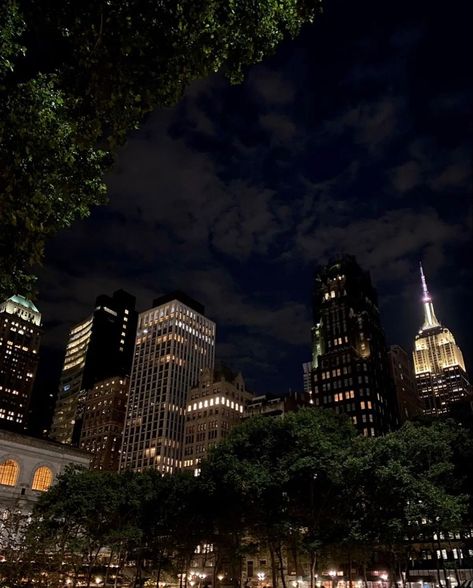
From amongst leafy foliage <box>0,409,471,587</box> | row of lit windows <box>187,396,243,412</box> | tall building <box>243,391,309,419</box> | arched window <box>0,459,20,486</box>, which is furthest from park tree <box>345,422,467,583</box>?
row of lit windows <box>187,396,243,412</box>

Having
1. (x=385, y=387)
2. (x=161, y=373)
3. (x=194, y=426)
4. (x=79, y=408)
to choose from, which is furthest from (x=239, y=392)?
(x=79, y=408)

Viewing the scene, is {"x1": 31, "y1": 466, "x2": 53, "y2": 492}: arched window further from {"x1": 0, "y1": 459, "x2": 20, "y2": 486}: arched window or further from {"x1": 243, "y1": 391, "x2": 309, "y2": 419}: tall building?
{"x1": 243, "y1": 391, "x2": 309, "y2": 419}: tall building

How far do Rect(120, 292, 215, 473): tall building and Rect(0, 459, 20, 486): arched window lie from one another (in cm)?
6249

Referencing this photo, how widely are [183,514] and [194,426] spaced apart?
8722 cm

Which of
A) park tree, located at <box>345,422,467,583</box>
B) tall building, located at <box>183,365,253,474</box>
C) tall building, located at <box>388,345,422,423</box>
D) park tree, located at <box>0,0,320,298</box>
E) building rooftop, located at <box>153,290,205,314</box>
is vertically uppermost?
building rooftop, located at <box>153,290,205,314</box>

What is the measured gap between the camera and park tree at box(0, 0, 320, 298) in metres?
13.6

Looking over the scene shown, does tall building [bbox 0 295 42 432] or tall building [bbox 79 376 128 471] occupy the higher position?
tall building [bbox 0 295 42 432]

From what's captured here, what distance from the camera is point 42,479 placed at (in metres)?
72.6

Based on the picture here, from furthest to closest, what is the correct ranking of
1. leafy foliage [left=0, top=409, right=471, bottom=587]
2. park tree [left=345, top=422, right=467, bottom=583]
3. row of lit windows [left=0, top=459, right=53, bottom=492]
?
1. row of lit windows [left=0, top=459, right=53, bottom=492]
2. leafy foliage [left=0, top=409, right=471, bottom=587]
3. park tree [left=345, top=422, right=467, bottom=583]

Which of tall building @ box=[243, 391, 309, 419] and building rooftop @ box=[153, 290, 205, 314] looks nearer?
tall building @ box=[243, 391, 309, 419]

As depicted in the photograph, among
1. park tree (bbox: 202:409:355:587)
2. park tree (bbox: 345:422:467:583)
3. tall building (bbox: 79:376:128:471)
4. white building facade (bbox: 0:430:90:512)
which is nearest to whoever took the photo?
park tree (bbox: 345:422:467:583)

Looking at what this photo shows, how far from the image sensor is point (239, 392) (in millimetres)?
140375

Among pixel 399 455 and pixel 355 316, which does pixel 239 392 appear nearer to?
pixel 355 316

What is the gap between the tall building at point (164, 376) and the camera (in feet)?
444
